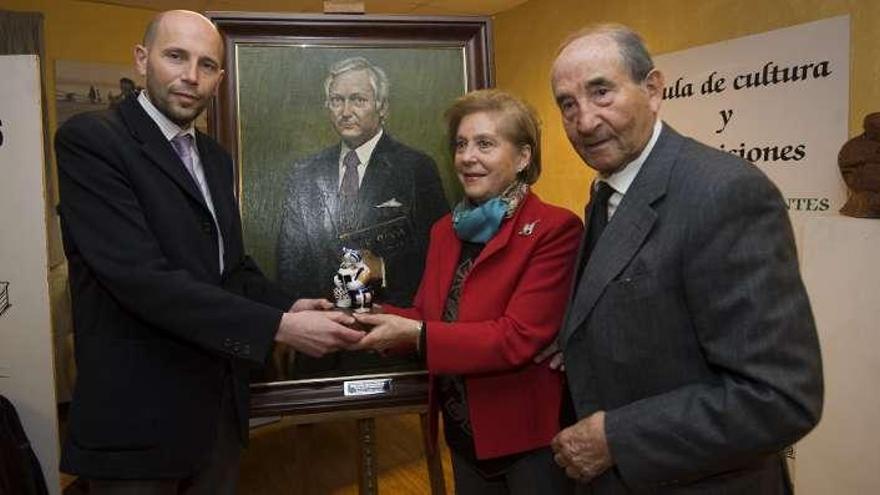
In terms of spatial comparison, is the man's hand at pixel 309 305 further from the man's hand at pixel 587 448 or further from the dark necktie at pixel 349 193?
the man's hand at pixel 587 448

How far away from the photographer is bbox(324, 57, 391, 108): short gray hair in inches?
77.7

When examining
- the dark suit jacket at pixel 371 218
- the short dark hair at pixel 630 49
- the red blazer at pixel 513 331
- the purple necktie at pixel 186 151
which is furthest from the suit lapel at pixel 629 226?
the purple necktie at pixel 186 151

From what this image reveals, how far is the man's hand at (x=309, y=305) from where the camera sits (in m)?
1.84

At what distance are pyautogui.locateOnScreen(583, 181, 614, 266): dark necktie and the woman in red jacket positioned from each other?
183mm

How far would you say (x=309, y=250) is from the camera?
197cm

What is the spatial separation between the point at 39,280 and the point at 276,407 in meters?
1.54

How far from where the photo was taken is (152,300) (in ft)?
4.78

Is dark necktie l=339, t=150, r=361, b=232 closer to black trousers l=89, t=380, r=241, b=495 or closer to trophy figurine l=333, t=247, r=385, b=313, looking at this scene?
trophy figurine l=333, t=247, r=385, b=313

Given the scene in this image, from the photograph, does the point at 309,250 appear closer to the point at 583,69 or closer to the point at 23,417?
the point at 583,69

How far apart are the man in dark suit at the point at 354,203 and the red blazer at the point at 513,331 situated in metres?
0.43

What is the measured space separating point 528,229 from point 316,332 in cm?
56

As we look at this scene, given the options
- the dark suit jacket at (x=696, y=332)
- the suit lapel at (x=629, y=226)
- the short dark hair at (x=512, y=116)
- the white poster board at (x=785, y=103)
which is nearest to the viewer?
the dark suit jacket at (x=696, y=332)

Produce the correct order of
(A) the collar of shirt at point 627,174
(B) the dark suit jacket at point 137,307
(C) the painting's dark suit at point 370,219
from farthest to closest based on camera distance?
1. (C) the painting's dark suit at point 370,219
2. (B) the dark suit jacket at point 137,307
3. (A) the collar of shirt at point 627,174

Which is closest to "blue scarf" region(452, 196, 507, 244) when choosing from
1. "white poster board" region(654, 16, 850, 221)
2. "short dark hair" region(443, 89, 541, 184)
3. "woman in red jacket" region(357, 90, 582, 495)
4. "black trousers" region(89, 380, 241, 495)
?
"woman in red jacket" region(357, 90, 582, 495)
